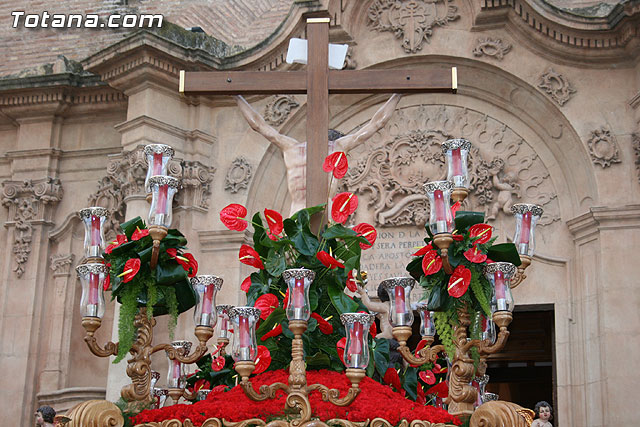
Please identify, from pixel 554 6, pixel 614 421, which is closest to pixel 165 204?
pixel 614 421

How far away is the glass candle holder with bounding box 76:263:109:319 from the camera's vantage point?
20.8 feet

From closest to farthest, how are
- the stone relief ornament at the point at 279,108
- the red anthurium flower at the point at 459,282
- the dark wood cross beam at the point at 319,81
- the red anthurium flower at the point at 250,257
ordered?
the red anthurium flower at the point at 459,282 < the red anthurium flower at the point at 250,257 < the dark wood cross beam at the point at 319,81 < the stone relief ornament at the point at 279,108

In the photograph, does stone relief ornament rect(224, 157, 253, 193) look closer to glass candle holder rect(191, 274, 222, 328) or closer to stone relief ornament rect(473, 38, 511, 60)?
stone relief ornament rect(473, 38, 511, 60)

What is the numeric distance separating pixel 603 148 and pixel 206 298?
22.0 ft

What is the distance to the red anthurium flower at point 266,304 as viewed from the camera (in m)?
6.68

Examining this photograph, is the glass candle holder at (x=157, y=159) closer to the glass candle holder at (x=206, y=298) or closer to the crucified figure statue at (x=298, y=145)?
the glass candle holder at (x=206, y=298)

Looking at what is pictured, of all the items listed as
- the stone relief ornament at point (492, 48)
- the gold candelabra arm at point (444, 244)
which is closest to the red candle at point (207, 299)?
the gold candelabra arm at point (444, 244)

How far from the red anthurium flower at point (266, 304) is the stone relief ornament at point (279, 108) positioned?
6550mm

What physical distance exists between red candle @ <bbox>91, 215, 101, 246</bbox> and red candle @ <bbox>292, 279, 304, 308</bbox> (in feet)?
5.19

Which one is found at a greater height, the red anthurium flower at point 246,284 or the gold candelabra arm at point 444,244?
the gold candelabra arm at point 444,244

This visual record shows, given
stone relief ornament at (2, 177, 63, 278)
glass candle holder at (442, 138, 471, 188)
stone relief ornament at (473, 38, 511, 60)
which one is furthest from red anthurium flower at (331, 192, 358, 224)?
stone relief ornament at (2, 177, 63, 278)

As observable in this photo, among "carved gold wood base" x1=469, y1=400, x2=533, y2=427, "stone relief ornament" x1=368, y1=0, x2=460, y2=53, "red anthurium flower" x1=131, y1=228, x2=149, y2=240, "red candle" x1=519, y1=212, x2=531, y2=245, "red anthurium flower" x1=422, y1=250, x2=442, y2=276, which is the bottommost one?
"carved gold wood base" x1=469, y1=400, x2=533, y2=427

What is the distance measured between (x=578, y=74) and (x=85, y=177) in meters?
6.64

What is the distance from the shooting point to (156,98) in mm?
12836
